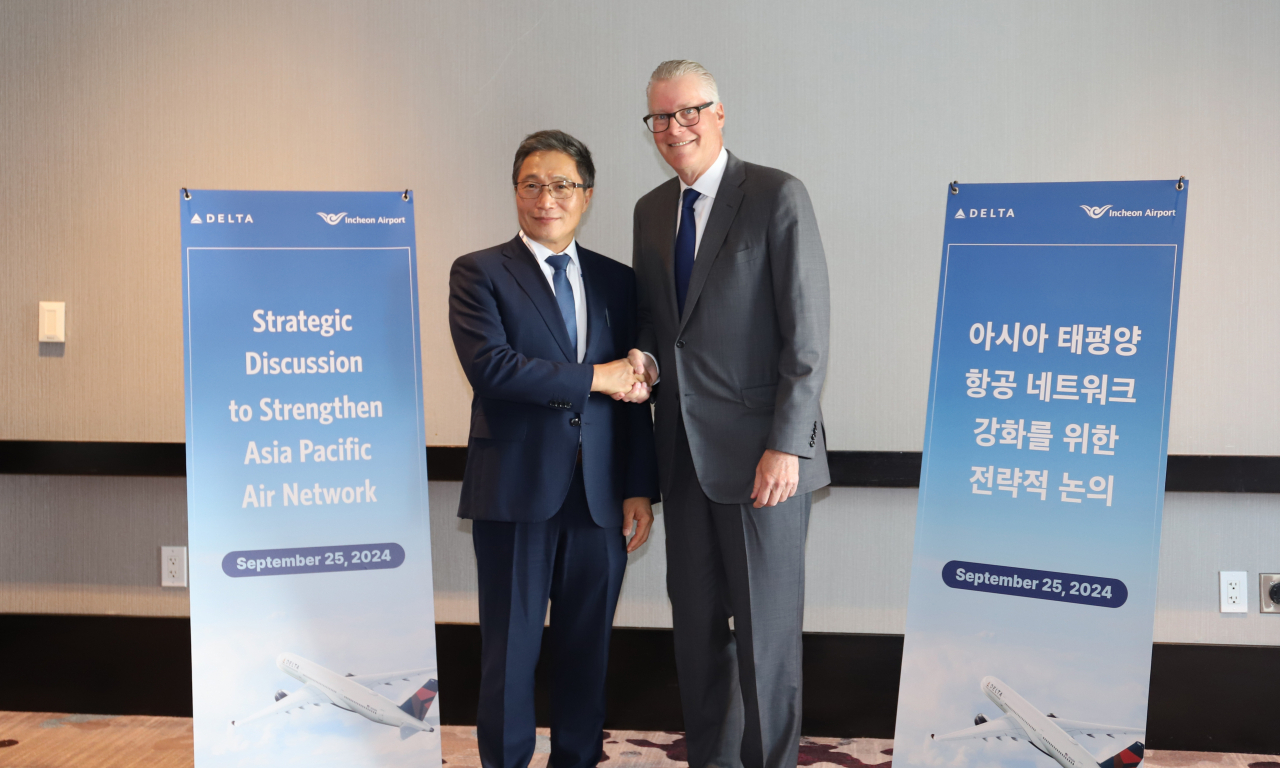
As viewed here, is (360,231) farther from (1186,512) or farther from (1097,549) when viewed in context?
(1186,512)

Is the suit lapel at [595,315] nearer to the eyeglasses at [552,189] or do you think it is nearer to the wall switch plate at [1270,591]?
the eyeglasses at [552,189]

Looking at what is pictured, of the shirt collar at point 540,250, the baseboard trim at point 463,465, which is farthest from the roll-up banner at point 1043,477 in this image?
the shirt collar at point 540,250

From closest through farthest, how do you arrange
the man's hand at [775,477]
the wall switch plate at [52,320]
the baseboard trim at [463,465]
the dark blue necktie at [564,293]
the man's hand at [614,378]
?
the man's hand at [775,477], the man's hand at [614,378], the dark blue necktie at [564,293], the baseboard trim at [463,465], the wall switch plate at [52,320]

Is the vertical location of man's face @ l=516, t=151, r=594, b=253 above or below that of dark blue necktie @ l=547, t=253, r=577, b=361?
above

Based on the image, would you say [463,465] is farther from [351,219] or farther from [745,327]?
[745,327]

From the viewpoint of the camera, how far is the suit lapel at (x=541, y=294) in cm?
212

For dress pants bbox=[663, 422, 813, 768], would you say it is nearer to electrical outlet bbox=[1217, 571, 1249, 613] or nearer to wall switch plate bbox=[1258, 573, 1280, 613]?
electrical outlet bbox=[1217, 571, 1249, 613]

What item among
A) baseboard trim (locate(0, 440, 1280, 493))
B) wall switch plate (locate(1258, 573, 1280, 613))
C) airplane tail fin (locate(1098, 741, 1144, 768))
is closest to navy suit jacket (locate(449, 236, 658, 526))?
baseboard trim (locate(0, 440, 1280, 493))

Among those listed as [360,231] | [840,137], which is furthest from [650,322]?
[840,137]

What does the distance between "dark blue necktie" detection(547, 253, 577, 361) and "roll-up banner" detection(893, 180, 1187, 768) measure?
917 mm

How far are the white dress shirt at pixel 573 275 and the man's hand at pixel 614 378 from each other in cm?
10

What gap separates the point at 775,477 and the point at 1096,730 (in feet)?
3.29

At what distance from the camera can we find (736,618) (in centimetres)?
207

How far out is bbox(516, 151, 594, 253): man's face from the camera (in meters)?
2.11
